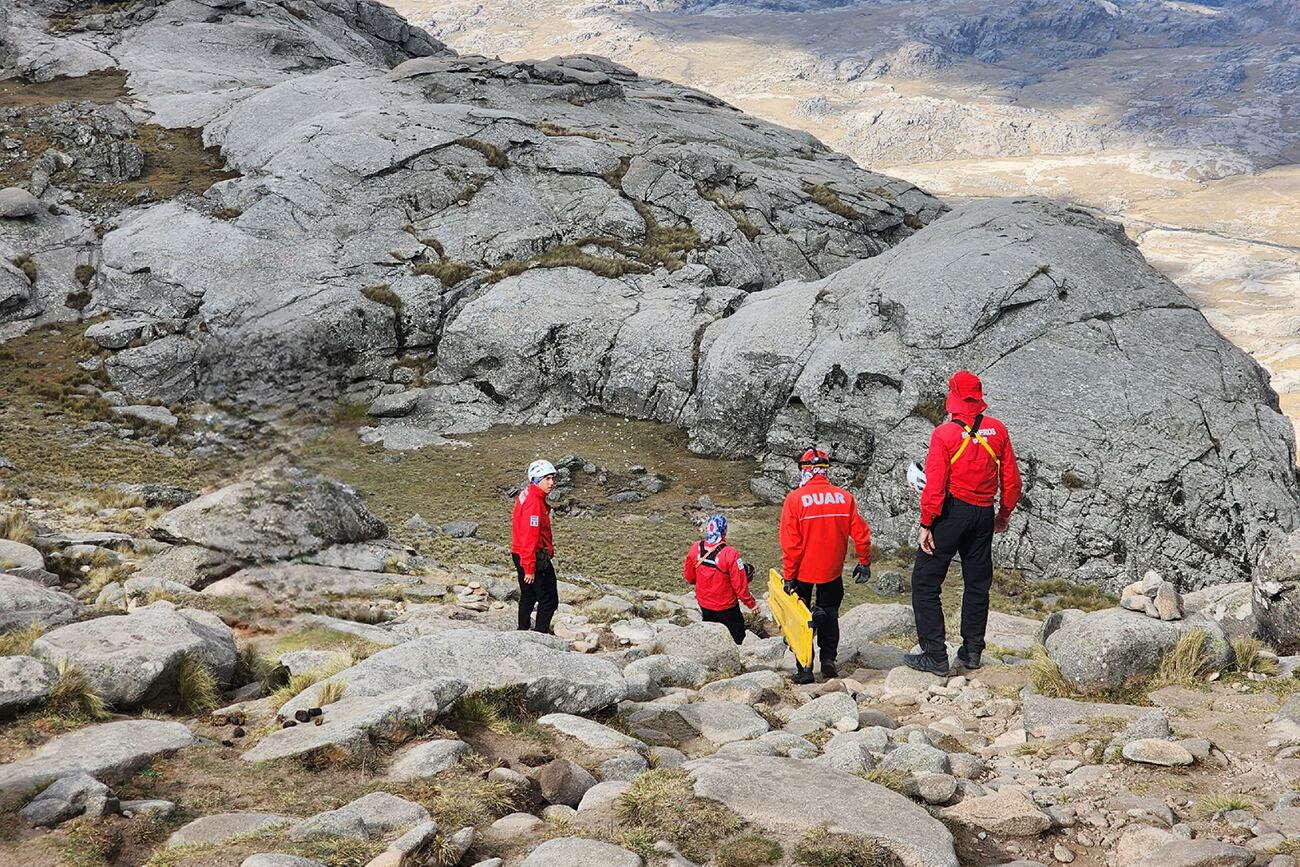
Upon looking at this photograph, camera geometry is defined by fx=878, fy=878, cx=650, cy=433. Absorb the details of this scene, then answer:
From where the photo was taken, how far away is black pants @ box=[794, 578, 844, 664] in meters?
13.6

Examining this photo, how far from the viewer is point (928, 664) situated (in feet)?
43.5

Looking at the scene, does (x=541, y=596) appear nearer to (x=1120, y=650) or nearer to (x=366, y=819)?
(x=1120, y=650)

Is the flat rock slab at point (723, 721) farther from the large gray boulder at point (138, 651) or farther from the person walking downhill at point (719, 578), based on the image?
the large gray boulder at point (138, 651)

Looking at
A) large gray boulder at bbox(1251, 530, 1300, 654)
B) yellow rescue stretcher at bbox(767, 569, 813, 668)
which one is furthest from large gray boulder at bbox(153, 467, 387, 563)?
large gray boulder at bbox(1251, 530, 1300, 654)

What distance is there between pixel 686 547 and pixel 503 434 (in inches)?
563

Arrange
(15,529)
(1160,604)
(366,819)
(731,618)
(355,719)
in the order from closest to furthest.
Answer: (366,819), (355,719), (1160,604), (15,529), (731,618)

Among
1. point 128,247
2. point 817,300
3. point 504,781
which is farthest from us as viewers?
point 128,247

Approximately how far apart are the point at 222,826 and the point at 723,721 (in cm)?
575

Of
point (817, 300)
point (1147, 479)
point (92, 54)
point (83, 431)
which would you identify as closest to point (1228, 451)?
point (1147, 479)

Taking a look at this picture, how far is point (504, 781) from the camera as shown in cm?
743

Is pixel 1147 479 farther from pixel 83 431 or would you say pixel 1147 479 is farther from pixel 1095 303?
pixel 83 431

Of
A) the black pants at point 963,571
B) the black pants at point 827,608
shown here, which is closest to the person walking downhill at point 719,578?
the black pants at point 827,608

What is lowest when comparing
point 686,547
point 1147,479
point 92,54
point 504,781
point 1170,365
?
point 686,547

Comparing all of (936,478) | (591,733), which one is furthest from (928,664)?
(591,733)
